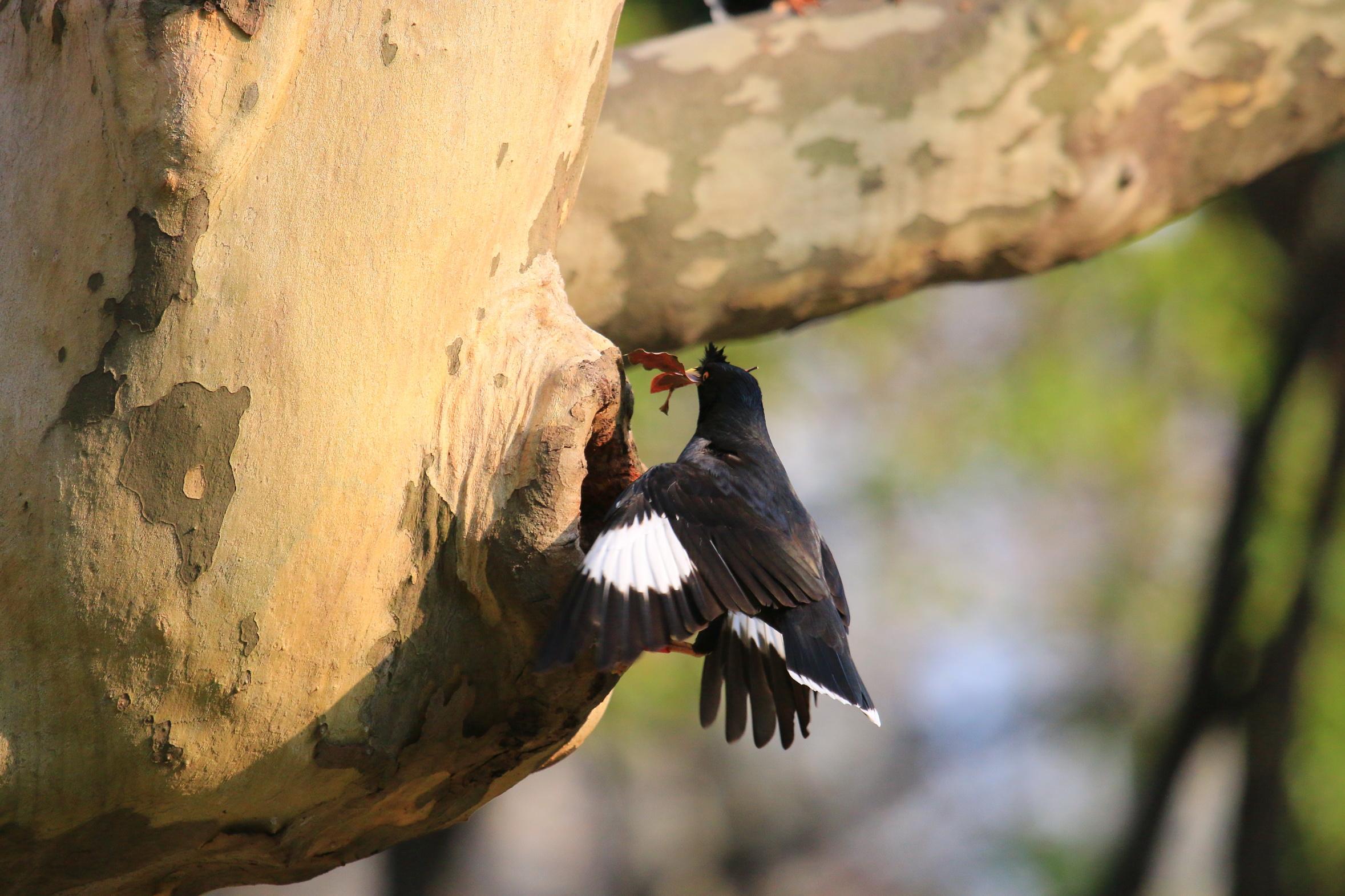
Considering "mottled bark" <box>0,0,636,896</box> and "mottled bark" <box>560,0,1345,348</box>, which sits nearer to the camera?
"mottled bark" <box>0,0,636,896</box>

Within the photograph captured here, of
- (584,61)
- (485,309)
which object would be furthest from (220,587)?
(584,61)

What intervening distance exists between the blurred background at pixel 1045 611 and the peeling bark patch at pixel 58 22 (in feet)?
11.4

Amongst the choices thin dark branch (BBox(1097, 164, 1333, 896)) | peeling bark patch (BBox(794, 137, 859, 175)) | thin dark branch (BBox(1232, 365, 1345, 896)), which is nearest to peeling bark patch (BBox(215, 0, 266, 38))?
peeling bark patch (BBox(794, 137, 859, 175))

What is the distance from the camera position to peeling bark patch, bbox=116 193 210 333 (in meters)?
1.53

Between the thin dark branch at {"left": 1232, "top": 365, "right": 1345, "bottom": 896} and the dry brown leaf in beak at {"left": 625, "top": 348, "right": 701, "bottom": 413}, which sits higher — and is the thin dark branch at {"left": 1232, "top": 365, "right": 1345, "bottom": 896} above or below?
below

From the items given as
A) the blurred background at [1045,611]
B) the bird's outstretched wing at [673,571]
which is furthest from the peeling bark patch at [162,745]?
the blurred background at [1045,611]

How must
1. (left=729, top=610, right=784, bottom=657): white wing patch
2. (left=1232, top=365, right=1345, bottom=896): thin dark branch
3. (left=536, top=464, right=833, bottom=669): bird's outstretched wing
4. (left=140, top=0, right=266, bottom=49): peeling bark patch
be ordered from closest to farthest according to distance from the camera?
(left=140, top=0, right=266, bottom=49): peeling bark patch
(left=536, top=464, right=833, bottom=669): bird's outstretched wing
(left=729, top=610, right=784, bottom=657): white wing patch
(left=1232, top=365, right=1345, bottom=896): thin dark branch

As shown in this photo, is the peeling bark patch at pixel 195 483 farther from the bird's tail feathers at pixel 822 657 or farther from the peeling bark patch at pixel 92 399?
the bird's tail feathers at pixel 822 657

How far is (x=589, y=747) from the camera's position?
21.7 ft

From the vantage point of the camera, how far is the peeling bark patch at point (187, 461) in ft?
4.97

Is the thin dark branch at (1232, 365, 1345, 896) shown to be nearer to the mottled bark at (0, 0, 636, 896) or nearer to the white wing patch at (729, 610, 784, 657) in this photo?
the white wing patch at (729, 610, 784, 657)

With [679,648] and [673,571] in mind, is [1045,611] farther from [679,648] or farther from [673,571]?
[673,571]

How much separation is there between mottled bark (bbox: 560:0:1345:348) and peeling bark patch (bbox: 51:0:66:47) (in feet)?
4.25

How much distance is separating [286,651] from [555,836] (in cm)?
588
